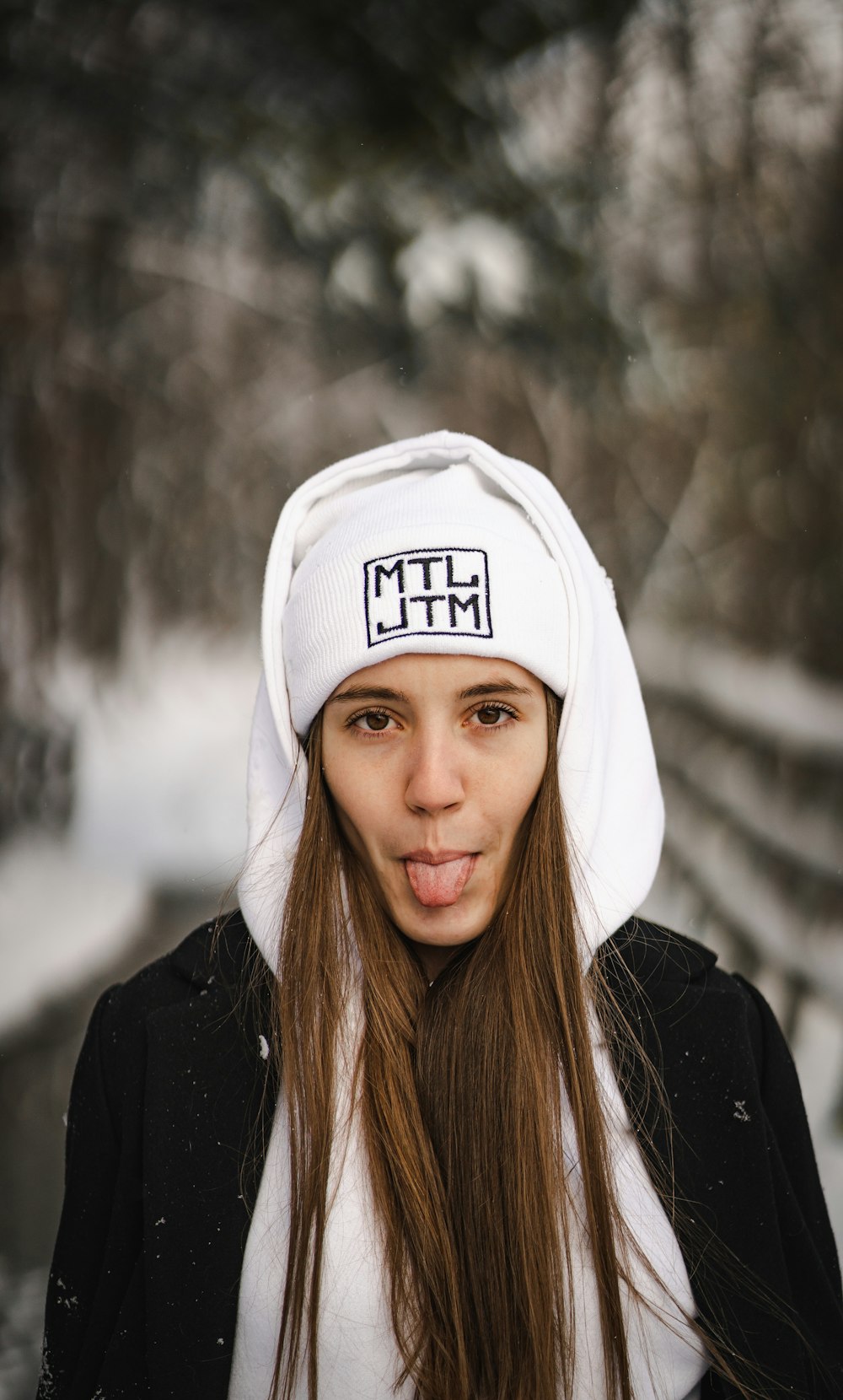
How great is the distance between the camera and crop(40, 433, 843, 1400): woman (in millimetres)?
1088

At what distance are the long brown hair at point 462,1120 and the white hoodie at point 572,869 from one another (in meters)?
0.02

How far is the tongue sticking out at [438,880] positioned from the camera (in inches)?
43.0

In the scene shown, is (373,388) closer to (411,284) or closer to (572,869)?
(411,284)

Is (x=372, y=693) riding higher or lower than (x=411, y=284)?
lower

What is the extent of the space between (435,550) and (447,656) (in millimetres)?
99

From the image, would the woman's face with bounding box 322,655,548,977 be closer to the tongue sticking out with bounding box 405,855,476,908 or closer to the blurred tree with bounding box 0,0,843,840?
the tongue sticking out with bounding box 405,855,476,908

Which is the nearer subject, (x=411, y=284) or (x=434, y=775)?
(x=434, y=775)

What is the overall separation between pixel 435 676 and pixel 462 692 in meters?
0.03

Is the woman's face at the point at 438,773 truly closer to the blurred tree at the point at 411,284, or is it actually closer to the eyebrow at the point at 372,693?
the eyebrow at the point at 372,693

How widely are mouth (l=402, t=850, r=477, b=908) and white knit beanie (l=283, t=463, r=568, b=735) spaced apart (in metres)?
0.17

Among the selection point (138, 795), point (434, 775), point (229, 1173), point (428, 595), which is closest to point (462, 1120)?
point (229, 1173)

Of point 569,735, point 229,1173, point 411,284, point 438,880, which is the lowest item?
point 229,1173

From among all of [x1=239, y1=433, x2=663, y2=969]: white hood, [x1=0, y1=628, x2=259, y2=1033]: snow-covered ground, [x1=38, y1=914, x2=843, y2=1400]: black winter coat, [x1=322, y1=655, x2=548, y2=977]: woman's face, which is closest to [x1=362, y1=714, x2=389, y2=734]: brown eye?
[x1=322, y1=655, x2=548, y2=977]: woman's face

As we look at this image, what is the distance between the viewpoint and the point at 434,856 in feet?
3.55
